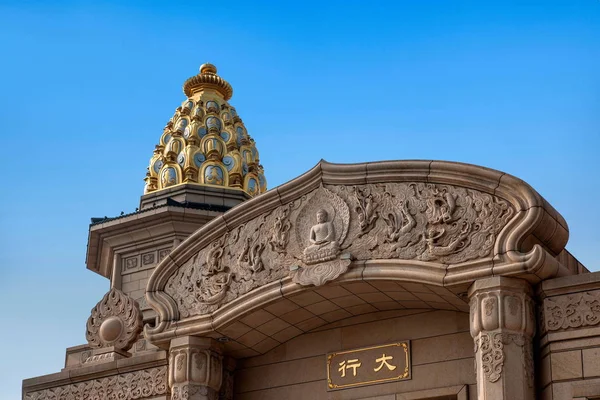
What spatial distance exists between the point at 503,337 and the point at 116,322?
5791mm

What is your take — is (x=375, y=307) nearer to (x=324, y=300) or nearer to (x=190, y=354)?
(x=324, y=300)

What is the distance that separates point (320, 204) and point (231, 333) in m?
2.07

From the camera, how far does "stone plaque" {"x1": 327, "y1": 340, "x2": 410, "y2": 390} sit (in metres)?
14.4

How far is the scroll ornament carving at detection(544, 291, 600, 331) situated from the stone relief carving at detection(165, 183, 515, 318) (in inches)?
35.9

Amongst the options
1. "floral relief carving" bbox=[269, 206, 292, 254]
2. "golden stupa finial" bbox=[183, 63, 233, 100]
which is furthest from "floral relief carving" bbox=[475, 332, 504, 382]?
"golden stupa finial" bbox=[183, 63, 233, 100]

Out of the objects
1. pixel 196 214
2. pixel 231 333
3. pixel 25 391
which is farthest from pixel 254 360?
pixel 196 214

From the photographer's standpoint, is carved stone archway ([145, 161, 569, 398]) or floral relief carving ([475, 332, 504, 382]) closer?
floral relief carving ([475, 332, 504, 382])

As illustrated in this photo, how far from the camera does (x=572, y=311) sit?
12773 mm

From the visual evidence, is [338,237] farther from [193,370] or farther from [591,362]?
[591,362]

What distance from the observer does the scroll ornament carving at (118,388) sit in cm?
1545

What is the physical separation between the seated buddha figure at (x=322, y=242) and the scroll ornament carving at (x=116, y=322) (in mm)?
3015

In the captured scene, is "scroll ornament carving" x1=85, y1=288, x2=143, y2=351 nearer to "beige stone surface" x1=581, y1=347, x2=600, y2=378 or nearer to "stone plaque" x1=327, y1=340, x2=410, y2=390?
"stone plaque" x1=327, y1=340, x2=410, y2=390

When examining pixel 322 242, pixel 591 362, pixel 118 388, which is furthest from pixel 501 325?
pixel 118 388

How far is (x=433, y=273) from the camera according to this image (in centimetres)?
1341
